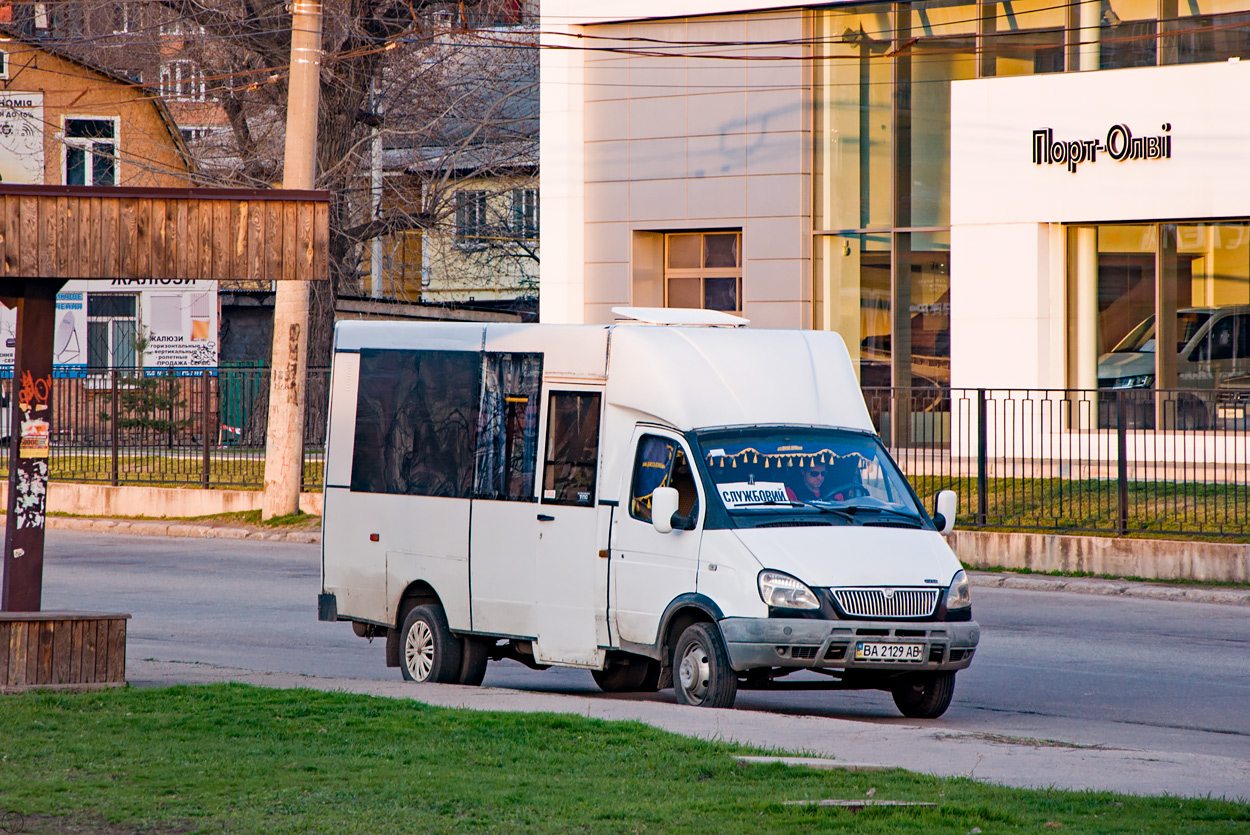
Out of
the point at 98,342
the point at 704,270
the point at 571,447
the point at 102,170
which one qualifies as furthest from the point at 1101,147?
the point at 102,170

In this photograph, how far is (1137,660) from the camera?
1273 cm

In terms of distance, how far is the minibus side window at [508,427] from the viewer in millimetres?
10977

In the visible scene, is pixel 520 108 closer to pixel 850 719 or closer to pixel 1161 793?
pixel 850 719

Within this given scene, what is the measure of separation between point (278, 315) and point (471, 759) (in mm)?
15381

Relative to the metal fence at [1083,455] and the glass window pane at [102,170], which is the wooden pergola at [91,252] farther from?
the glass window pane at [102,170]

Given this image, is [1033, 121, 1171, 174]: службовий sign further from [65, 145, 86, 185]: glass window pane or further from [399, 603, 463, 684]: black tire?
[65, 145, 86, 185]: glass window pane

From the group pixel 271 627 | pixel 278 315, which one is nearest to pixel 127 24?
pixel 278 315

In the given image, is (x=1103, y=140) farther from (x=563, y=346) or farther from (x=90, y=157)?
(x=90, y=157)

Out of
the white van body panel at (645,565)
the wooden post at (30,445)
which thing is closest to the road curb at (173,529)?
the wooden post at (30,445)

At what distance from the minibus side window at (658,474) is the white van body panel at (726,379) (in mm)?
170

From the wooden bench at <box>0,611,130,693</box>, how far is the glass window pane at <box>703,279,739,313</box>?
18165 mm

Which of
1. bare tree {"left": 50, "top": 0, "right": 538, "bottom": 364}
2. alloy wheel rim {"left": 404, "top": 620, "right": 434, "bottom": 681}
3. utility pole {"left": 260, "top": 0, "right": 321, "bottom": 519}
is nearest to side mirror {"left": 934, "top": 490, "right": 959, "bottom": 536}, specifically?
alloy wheel rim {"left": 404, "top": 620, "right": 434, "bottom": 681}

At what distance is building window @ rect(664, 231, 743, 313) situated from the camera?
27047 millimetres

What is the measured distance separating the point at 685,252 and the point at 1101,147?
7305mm
